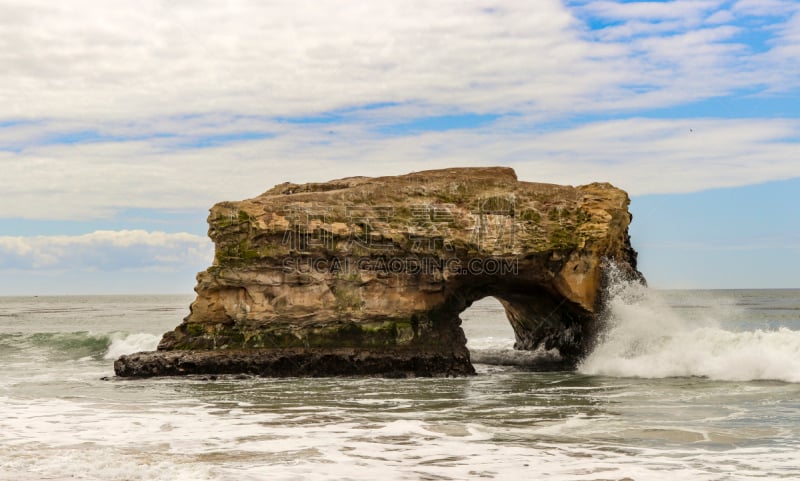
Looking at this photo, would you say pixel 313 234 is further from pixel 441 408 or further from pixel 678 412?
pixel 678 412

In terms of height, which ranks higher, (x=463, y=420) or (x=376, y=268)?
(x=376, y=268)

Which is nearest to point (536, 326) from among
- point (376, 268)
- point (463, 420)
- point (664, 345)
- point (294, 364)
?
point (664, 345)

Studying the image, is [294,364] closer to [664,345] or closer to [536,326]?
[664,345]

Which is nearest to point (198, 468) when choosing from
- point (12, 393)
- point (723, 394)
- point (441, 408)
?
point (441, 408)

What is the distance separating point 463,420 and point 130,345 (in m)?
21.8

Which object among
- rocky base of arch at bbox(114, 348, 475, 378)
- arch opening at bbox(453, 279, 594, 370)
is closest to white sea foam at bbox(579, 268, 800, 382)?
arch opening at bbox(453, 279, 594, 370)

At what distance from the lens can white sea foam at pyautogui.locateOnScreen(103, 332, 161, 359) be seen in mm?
31148

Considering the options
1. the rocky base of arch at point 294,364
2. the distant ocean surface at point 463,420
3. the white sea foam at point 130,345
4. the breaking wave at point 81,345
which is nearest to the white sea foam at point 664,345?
the distant ocean surface at point 463,420

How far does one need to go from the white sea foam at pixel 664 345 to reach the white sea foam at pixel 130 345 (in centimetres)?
1742

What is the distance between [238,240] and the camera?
71.3ft

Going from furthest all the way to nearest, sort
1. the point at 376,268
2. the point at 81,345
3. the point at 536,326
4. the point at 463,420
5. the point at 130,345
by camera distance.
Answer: the point at 81,345, the point at 130,345, the point at 536,326, the point at 376,268, the point at 463,420

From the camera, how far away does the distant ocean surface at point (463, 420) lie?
1052 centimetres

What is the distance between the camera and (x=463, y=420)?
13.9m

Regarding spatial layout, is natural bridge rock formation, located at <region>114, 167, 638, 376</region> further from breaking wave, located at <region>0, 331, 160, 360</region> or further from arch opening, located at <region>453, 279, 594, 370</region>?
breaking wave, located at <region>0, 331, 160, 360</region>
